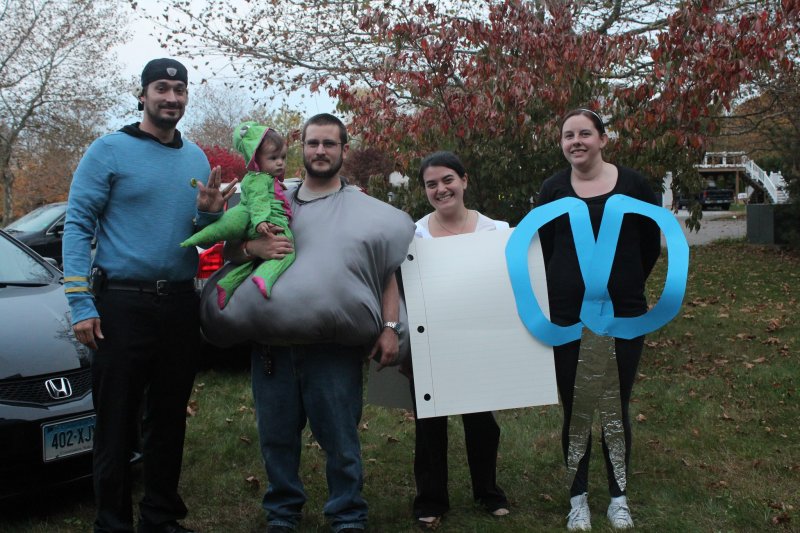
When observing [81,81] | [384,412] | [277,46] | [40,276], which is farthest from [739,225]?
[40,276]

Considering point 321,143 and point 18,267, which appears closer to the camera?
point 321,143

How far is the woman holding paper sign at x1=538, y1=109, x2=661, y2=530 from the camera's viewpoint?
12.0 feet

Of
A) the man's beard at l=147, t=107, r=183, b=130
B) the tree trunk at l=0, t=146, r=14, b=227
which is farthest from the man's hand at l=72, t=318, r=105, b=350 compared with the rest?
the tree trunk at l=0, t=146, r=14, b=227

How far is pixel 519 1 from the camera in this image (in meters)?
7.31

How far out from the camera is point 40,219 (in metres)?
13.3

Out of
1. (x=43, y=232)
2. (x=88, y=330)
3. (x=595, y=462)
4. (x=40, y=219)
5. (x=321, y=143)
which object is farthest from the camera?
(x=40, y=219)

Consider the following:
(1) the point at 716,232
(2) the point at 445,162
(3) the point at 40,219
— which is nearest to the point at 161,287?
(2) the point at 445,162

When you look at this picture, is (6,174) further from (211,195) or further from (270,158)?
(270,158)

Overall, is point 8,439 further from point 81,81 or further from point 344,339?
point 81,81

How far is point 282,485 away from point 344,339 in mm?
818

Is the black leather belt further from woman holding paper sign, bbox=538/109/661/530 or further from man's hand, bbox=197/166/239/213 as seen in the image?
woman holding paper sign, bbox=538/109/661/530

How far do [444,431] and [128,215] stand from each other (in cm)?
184

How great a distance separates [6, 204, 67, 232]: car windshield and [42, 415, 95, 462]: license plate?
33.0 feet

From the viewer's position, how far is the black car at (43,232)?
12523mm
